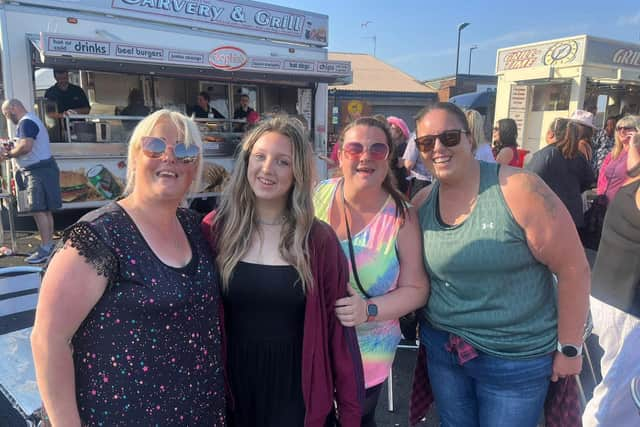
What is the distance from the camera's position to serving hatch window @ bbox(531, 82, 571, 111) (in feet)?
42.6

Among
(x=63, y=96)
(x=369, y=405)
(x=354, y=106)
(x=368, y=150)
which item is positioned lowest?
(x=369, y=405)

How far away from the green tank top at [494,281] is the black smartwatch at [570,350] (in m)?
0.04

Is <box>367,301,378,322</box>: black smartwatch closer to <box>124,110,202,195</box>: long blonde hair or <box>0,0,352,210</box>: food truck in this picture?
<box>124,110,202,195</box>: long blonde hair

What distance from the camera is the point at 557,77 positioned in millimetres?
12758

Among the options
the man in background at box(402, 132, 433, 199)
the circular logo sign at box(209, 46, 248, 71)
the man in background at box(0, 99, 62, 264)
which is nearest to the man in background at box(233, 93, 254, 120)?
the circular logo sign at box(209, 46, 248, 71)

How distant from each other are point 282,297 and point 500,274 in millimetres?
829

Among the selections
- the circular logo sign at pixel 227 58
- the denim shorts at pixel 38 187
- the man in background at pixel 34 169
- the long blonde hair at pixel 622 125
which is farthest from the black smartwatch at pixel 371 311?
the circular logo sign at pixel 227 58

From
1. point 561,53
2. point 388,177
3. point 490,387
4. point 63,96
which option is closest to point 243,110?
point 63,96

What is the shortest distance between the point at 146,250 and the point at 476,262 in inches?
46.1

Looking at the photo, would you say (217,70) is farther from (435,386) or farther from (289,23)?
(435,386)

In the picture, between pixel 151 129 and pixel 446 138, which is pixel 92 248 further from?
pixel 446 138

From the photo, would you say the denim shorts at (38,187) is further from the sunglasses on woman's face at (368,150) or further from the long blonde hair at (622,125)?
the long blonde hair at (622,125)

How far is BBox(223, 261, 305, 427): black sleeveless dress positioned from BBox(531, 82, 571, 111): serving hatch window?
44.7 feet

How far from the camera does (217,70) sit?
7172 millimetres
